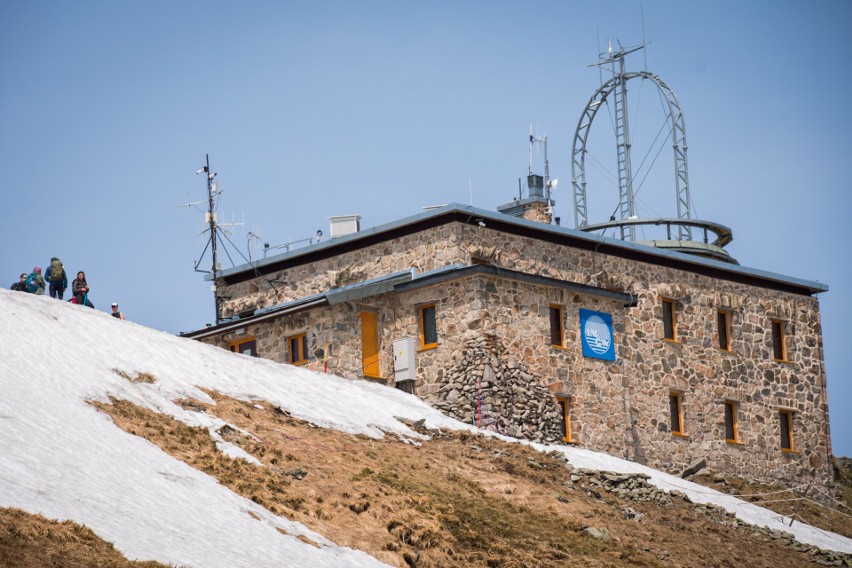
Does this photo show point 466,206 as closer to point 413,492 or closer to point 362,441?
point 362,441

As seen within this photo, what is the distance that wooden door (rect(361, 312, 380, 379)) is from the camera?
39.2 meters

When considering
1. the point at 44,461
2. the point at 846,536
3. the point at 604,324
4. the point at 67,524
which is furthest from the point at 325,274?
the point at 67,524

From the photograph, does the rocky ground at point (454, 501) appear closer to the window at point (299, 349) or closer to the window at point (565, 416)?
the window at point (565, 416)

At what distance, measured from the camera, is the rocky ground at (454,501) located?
938 inches

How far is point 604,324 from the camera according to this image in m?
39.8

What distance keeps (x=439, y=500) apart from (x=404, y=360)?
1204cm

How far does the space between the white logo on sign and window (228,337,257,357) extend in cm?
983

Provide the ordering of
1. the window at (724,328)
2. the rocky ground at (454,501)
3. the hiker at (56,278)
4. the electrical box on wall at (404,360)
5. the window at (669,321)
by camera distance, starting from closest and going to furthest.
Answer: the rocky ground at (454,501) → the hiker at (56,278) → the electrical box on wall at (404,360) → the window at (669,321) → the window at (724,328)

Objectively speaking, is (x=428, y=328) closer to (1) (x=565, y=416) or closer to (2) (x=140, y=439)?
(1) (x=565, y=416)

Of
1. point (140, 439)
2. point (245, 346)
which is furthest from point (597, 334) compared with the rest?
point (140, 439)

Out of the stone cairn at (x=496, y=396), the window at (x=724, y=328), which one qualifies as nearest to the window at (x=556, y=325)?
the stone cairn at (x=496, y=396)

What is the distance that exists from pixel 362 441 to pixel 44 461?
31.3 feet

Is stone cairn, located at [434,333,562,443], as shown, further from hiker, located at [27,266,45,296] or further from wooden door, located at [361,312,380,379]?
hiker, located at [27,266,45,296]

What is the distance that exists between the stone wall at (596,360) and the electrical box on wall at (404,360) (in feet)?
0.95
